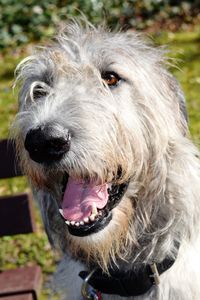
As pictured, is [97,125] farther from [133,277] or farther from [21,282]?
[21,282]

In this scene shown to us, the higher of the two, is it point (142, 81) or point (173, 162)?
point (142, 81)

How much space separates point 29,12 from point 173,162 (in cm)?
792

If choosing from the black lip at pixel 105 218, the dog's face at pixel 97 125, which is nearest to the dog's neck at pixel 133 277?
the dog's face at pixel 97 125

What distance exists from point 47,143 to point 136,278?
919 millimetres

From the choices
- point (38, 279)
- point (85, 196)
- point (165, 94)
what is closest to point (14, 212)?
point (38, 279)

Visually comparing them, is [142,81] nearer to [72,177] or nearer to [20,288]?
[72,177]

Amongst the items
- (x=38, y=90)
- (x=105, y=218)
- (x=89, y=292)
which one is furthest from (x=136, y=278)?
(x=38, y=90)

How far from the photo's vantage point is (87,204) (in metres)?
2.96

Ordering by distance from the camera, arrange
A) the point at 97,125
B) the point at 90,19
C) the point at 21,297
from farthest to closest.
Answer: the point at 90,19
the point at 21,297
the point at 97,125

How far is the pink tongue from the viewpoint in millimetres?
2939

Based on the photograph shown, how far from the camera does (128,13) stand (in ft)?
33.7

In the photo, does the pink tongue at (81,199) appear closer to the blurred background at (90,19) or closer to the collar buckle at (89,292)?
the collar buckle at (89,292)

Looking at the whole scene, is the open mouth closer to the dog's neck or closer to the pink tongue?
the pink tongue

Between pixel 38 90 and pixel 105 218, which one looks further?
pixel 38 90
